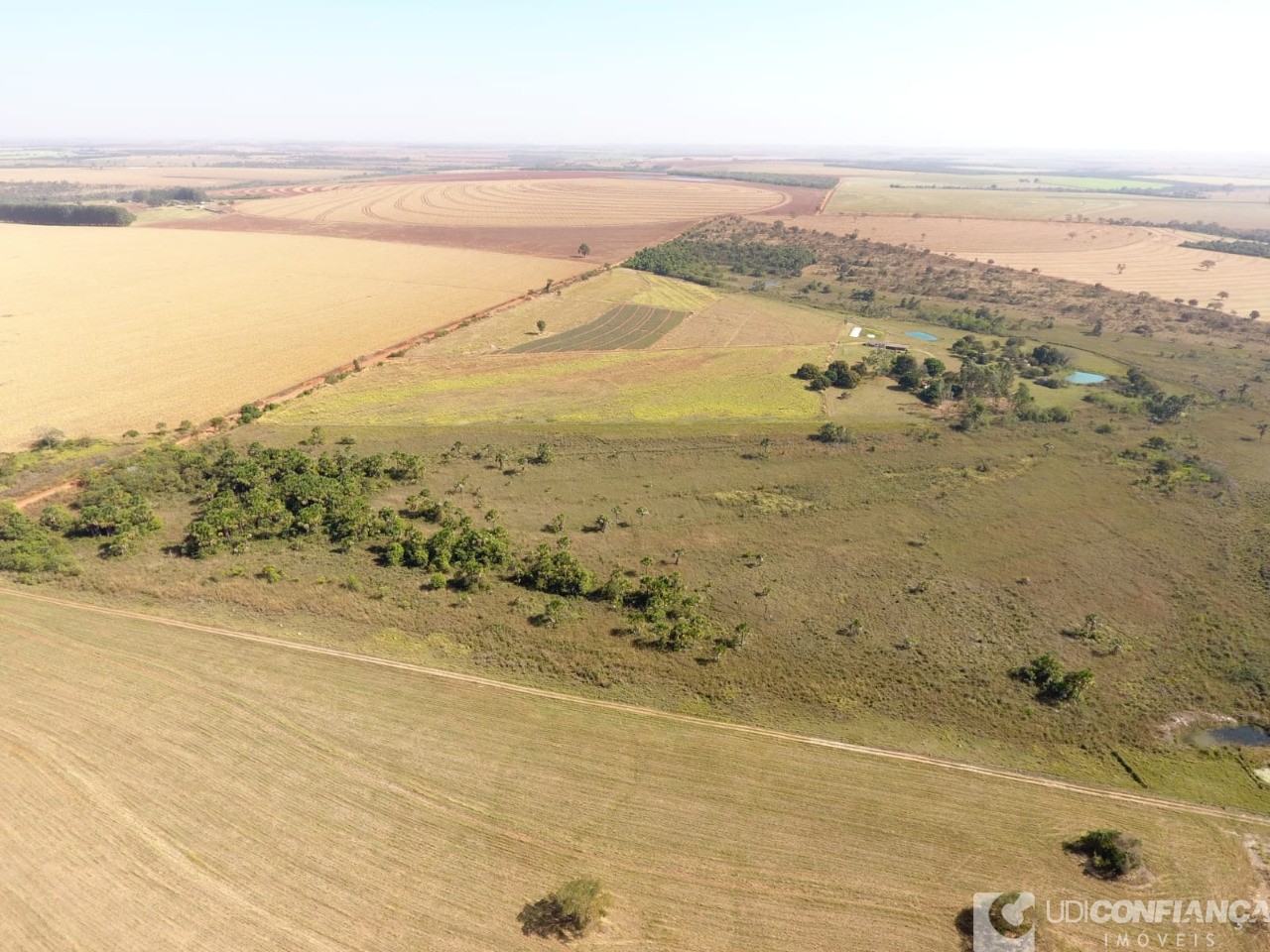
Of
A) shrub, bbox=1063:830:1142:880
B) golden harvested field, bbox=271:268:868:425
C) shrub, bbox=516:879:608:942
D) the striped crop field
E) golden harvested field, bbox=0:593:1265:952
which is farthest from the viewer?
the striped crop field

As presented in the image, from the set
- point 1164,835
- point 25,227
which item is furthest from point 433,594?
point 25,227

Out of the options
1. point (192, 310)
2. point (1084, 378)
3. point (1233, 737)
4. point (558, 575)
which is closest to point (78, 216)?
point (192, 310)

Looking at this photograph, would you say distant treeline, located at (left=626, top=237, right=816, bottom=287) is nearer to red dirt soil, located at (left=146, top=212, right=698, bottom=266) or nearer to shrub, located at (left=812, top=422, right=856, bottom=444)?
red dirt soil, located at (left=146, top=212, right=698, bottom=266)

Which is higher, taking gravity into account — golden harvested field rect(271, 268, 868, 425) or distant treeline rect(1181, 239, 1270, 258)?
distant treeline rect(1181, 239, 1270, 258)

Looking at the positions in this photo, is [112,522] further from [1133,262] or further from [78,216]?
[1133,262]

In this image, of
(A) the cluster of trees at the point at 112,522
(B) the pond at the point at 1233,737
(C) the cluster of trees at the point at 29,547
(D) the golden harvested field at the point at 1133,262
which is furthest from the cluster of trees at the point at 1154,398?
(C) the cluster of trees at the point at 29,547

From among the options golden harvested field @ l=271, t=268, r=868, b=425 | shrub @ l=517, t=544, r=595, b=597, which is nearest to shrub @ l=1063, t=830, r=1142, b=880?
shrub @ l=517, t=544, r=595, b=597
